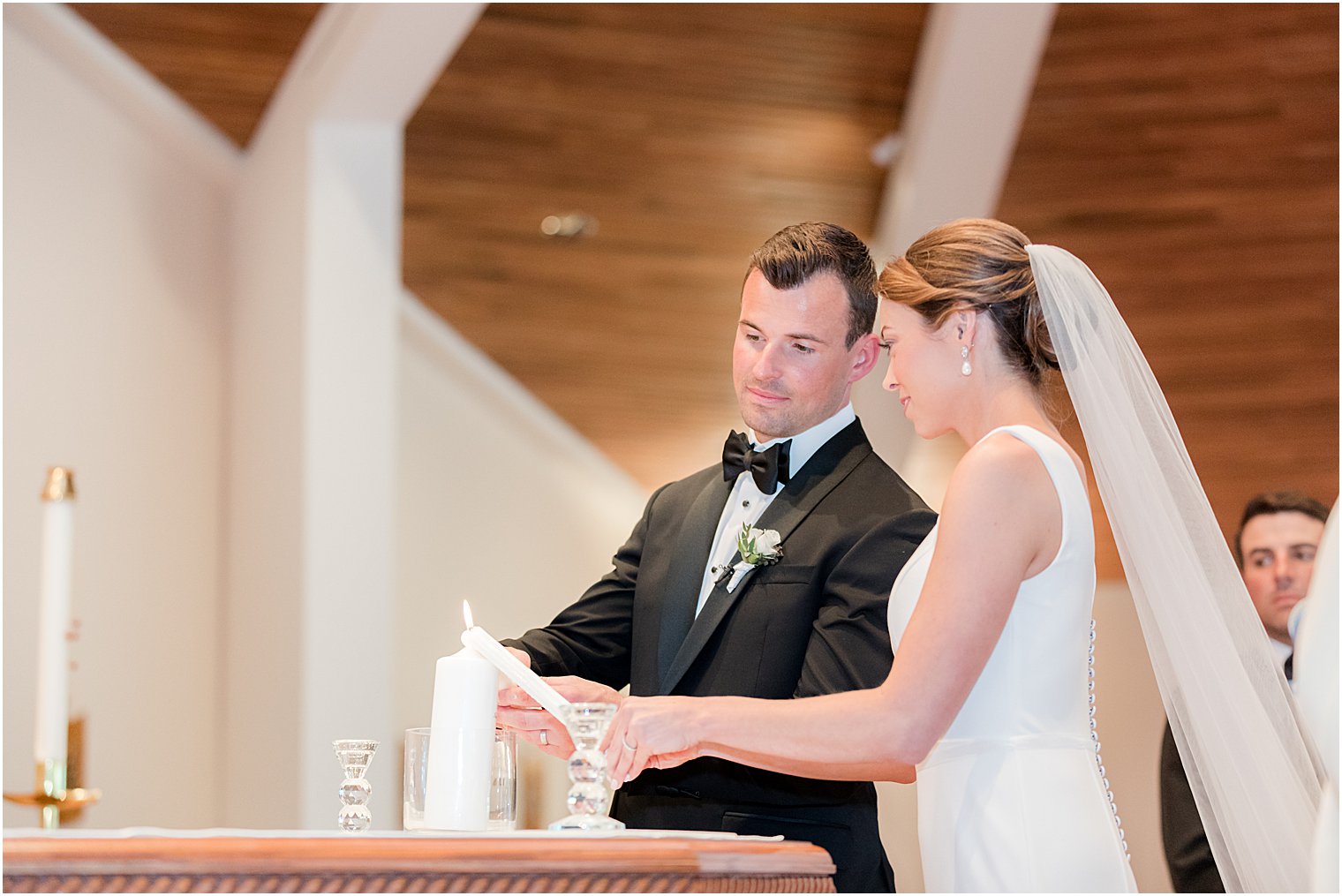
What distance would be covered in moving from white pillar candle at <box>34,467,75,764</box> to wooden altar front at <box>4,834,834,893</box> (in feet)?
4.25

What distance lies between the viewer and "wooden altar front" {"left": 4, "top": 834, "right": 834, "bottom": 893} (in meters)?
1.27

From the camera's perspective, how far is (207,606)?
208 inches

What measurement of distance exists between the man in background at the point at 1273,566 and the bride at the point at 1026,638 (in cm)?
133

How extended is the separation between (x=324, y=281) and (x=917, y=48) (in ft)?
8.32

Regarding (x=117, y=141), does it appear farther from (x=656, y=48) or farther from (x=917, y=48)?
(x=917, y=48)

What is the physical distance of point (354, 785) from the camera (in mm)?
1870

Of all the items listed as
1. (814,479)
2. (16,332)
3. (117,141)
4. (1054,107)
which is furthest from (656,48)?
(814,479)

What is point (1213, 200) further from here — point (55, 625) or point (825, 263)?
point (55, 625)

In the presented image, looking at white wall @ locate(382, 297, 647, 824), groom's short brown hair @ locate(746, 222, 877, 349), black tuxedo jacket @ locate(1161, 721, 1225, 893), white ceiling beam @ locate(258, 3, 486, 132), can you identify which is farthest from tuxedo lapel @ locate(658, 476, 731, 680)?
→ white wall @ locate(382, 297, 647, 824)

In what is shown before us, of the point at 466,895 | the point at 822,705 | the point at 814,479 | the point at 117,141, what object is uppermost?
the point at 117,141

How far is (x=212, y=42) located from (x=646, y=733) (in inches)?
152

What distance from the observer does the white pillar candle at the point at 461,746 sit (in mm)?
1739

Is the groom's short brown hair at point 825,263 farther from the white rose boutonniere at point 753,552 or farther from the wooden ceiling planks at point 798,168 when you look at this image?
the wooden ceiling planks at point 798,168

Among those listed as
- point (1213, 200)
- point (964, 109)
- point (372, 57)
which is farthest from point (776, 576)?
point (1213, 200)
